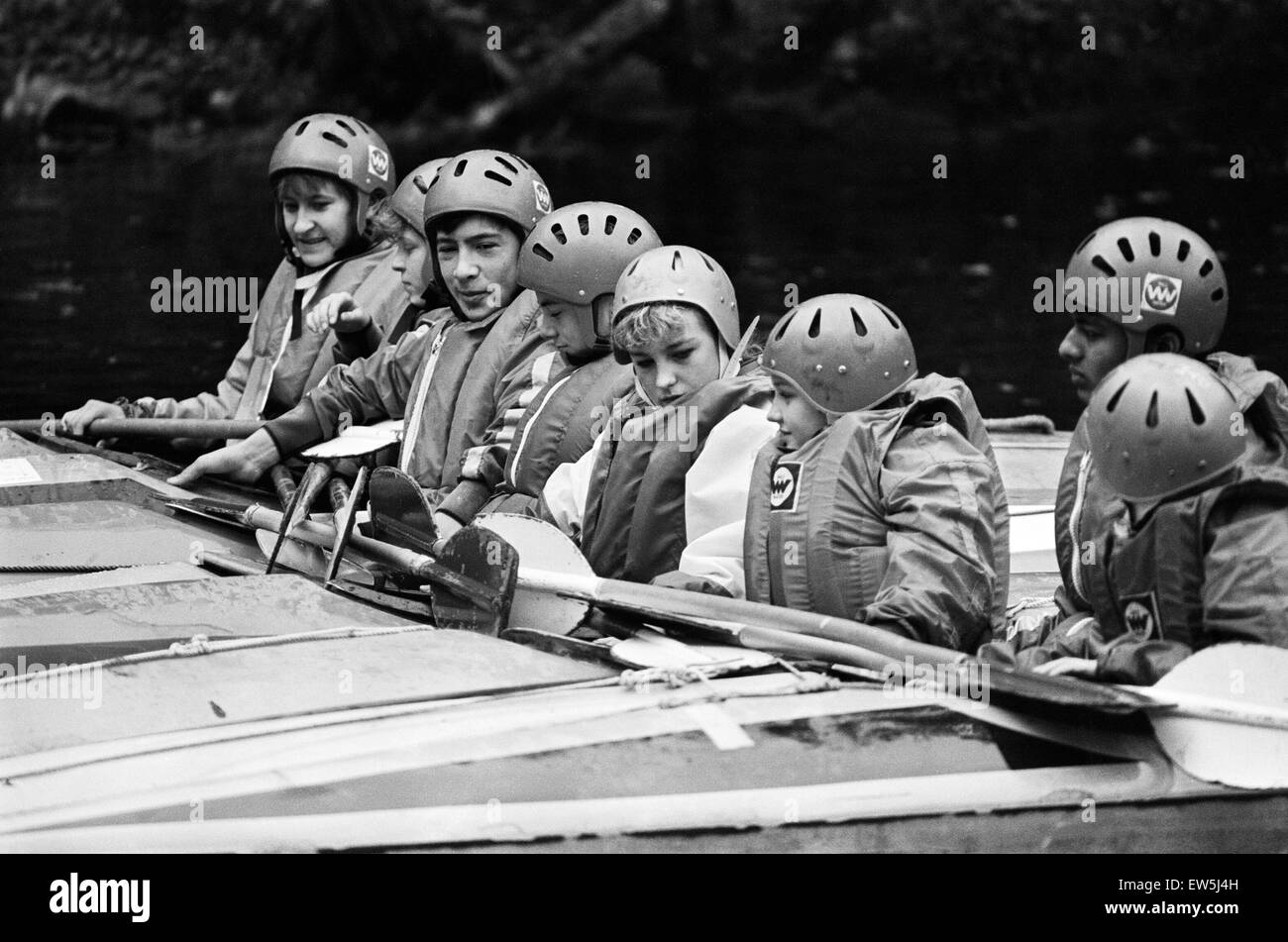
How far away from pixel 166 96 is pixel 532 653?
62.0ft

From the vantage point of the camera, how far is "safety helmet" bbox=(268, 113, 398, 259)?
287 inches

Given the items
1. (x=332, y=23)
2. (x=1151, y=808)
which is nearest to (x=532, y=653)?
(x=1151, y=808)

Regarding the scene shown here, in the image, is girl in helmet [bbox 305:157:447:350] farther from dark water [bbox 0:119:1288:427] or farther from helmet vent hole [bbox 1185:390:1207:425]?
dark water [bbox 0:119:1288:427]

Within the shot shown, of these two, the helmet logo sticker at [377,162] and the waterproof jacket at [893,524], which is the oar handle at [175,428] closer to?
the helmet logo sticker at [377,162]

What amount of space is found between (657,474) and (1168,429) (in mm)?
1298

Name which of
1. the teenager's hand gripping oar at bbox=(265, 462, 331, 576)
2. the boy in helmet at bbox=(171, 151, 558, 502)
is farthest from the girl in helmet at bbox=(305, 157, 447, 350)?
the teenager's hand gripping oar at bbox=(265, 462, 331, 576)

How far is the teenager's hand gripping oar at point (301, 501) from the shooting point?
217 inches

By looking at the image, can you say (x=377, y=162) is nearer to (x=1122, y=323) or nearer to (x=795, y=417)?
(x=795, y=417)

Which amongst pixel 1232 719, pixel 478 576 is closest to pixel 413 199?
pixel 478 576

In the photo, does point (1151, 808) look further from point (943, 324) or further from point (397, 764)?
point (943, 324)

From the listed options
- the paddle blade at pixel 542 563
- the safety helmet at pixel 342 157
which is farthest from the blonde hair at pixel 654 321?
the safety helmet at pixel 342 157

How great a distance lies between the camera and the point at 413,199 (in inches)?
266

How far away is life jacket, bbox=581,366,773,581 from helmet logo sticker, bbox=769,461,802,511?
36 cm

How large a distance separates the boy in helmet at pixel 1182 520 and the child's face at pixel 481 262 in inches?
96.0
